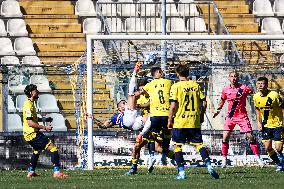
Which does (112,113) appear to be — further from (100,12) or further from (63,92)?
(100,12)

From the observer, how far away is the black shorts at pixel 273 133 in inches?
945

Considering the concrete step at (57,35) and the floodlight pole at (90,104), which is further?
the concrete step at (57,35)

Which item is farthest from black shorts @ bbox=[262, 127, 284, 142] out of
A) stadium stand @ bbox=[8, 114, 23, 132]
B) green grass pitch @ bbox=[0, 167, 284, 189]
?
stadium stand @ bbox=[8, 114, 23, 132]

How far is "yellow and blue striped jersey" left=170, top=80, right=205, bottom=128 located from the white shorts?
4.47m

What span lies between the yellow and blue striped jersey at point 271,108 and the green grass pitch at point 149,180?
96cm

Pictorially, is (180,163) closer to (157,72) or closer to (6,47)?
(157,72)

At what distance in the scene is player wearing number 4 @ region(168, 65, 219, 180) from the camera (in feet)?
68.6

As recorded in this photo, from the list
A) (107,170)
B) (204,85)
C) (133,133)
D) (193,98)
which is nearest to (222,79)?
(204,85)

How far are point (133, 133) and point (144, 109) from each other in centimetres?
128

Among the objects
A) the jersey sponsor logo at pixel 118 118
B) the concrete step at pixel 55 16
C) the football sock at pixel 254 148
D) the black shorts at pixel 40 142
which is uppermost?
the concrete step at pixel 55 16

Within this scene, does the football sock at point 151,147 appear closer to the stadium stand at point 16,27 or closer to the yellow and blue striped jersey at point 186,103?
the yellow and blue striped jersey at point 186,103

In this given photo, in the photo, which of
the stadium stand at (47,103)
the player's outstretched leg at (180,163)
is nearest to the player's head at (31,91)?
the player's outstretched leg at (180,163)

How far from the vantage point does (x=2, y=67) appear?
27750 mm

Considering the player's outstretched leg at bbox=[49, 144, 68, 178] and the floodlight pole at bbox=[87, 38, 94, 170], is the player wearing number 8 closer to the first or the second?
the player's outstretched leg at bbox=[49, 144, 68, 178]
